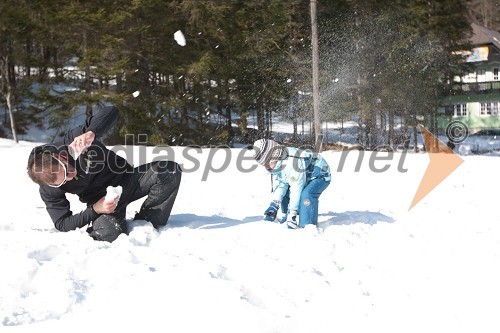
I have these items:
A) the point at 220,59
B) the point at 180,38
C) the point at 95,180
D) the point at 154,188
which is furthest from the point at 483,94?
the point at 95,180

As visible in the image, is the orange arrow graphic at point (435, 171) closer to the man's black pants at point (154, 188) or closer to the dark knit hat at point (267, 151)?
the dark knit hat at point (267, 151)

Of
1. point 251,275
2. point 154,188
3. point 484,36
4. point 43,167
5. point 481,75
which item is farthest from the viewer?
point 481,75

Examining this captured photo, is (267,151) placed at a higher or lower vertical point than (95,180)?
higher

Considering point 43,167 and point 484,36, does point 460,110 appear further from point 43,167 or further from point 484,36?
point 43,167

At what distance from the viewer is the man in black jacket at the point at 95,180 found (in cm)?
431

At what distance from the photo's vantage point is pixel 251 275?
12.7 feet

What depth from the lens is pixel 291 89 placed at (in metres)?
26.6

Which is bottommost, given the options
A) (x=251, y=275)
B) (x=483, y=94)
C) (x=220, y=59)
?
(x=251, y=275)

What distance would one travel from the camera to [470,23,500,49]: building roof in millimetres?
39438

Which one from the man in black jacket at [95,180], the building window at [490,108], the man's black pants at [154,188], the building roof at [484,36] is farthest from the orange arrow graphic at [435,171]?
the building window at [490,108]

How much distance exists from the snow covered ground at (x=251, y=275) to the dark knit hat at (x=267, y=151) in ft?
2.21

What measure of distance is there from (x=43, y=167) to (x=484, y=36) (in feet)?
136

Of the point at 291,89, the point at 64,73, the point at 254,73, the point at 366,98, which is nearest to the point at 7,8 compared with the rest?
the point at 64,73

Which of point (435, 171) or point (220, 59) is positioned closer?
point (435, 171)
